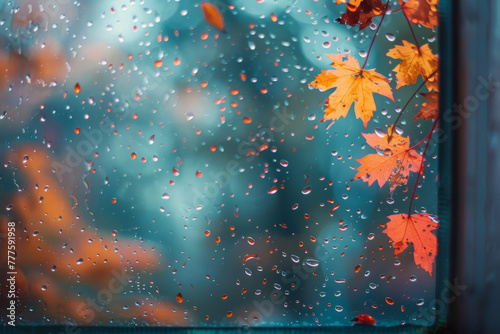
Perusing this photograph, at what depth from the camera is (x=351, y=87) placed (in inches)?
20.5

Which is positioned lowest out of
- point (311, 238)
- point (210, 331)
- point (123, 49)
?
point (210, 331)

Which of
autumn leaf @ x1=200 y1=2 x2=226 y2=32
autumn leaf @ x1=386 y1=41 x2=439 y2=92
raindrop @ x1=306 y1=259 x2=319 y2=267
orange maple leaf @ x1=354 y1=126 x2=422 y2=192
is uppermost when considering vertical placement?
autumn leaf @ x1=200 y1=2 x2=226 y2=32

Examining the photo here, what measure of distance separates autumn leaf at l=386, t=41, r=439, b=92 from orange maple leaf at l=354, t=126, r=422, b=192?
92 mm

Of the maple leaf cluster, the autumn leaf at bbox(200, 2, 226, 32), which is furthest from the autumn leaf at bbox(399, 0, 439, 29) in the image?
the autumn leaf at bbox(200, 2, 226, 32)

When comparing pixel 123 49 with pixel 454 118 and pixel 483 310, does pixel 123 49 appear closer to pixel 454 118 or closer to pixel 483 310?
pixel 454 118

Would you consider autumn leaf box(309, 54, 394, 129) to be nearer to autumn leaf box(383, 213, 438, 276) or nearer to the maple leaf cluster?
the maple leaf cluster

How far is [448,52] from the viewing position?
472 mm

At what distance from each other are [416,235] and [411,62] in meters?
0.30

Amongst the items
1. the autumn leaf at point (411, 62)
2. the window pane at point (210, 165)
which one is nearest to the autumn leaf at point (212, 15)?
the window pane at point (210, 165)

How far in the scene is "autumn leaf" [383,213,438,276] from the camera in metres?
0.50

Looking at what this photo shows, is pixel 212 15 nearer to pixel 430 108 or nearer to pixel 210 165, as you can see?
pixel 210 165

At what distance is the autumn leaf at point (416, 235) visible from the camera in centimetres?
50

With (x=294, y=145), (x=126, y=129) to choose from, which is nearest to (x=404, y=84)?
(x=294, y=145)

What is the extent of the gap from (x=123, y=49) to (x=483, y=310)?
696mm
